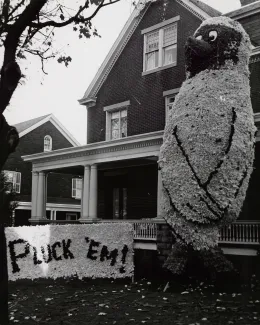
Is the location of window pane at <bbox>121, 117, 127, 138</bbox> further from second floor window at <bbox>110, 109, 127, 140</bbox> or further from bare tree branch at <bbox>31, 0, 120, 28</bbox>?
bare tree branch at <bbox>31, 0, 120, 28</bbox>

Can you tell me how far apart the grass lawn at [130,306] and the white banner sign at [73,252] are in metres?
1.05

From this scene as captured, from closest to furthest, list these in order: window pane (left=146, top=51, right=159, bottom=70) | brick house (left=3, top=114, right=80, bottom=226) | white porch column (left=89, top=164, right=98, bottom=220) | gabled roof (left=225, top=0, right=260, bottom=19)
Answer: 1. gabled roof (left=225, top=0, right=260, bottom=19)
2. white porch column (left=89, top=164, right=98, bottom=220)
3. window pane (left=146, top=51, right=159, bottom=70)
4. brick house (left=3, top=114, right=80, bottom=226)

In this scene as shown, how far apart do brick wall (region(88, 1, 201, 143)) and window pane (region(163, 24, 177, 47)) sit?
0.32 m

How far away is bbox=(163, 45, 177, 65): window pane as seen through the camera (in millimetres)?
18878

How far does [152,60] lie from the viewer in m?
19.8

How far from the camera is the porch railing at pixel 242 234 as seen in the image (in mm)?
12203

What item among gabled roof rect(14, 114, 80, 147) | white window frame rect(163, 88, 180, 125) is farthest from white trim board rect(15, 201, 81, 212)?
white window frame rect(163, 88, 180, 125)

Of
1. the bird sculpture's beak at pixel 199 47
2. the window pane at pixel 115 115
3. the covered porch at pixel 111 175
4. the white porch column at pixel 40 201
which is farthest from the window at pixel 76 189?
the bird sculpture's beak at pixel 199 47

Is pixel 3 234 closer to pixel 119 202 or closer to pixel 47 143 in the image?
pixel 119 202

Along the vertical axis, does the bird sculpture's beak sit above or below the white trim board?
above

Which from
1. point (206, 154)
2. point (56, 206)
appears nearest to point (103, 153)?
point (206, 154)

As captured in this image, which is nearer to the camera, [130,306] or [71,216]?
[130,306]

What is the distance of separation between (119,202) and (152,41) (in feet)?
24.4

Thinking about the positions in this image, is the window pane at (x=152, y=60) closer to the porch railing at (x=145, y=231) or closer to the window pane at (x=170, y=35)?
the window pane at (x=170, y=35)
